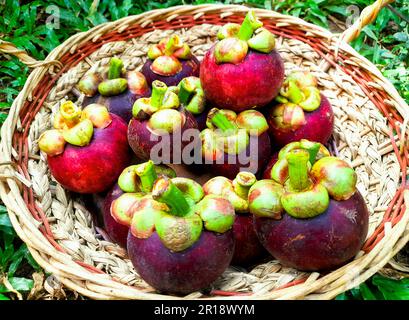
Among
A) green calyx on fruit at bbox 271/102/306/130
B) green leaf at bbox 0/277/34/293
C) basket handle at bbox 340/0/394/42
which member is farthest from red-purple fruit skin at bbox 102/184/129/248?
basket handle at bbox 340/0/394/42

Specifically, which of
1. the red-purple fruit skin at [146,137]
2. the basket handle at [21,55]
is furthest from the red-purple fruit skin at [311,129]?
the basket handle at [21,55]

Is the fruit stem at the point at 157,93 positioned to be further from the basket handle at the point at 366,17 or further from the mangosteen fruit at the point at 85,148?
the basket handle at the point at 366,17

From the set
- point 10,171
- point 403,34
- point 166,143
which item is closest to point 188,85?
point 166,143

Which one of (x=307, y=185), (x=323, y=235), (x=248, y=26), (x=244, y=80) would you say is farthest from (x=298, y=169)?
(x=248, y=26)

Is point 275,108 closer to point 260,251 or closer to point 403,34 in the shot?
point 260,251

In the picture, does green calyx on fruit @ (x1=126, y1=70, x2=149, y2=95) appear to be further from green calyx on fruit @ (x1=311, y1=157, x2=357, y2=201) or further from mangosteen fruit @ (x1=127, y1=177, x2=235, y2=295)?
green calyx on fruit @ (x1=311, y1=157, x2=357, y2=201)

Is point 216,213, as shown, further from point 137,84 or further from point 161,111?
point 137,84
